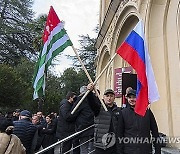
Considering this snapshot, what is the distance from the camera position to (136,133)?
340 cm

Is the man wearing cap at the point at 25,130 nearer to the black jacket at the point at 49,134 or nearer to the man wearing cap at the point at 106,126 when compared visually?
the black jacket at the point at 49,134

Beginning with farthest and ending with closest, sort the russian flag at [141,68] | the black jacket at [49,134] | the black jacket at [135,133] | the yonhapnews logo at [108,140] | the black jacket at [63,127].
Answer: the black jacket at [49,134]
the black jacket at [63,127]
the yonhapnews logo at [108,140]
the russian flag at [141,68]
the black jacket at [135,133]

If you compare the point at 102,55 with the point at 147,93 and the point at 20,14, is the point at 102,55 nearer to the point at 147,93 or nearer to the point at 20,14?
the point at 147,93

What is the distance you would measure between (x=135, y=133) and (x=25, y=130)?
8.26 ft

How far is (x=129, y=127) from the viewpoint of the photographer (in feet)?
11.4

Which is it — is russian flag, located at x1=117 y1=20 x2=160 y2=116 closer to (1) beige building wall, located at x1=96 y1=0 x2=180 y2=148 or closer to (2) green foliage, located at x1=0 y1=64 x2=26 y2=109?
(1) beige building wall, located at x1=96 y1=0 x2=180 y2=148

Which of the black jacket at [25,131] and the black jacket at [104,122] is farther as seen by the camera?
the black jacket at [25,131]

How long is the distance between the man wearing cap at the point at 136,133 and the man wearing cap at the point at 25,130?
7.45 feet

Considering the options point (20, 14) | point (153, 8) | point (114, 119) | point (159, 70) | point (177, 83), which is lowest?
point (114, 119)

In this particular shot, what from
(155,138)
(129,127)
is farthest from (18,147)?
(155,138)

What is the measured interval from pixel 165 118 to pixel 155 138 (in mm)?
3964

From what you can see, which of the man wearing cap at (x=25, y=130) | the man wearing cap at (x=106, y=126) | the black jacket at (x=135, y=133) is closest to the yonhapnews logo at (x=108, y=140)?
the man wearing cap at (x=106, y=126)

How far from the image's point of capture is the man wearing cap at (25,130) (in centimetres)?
480

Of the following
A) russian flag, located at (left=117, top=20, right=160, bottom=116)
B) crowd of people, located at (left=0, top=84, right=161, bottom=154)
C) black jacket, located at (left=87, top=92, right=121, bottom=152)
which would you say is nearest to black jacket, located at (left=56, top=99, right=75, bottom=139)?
crowd of people, located at (left=0, top=84, right=161, bottom=154)
